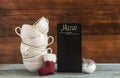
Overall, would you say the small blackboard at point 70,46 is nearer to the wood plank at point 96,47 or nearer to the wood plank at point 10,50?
the wood plank at point 96,47

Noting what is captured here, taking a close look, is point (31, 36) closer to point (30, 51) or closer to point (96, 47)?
point (30, 51)

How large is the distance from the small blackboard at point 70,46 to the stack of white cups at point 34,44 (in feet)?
0.29

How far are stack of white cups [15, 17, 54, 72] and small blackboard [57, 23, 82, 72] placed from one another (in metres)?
0.09

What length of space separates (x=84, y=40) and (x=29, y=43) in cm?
42

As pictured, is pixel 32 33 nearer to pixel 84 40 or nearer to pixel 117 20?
pixel 84 40

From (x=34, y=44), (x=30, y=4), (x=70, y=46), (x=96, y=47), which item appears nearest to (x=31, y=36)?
(x=34, y=44)

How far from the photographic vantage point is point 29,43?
1.42m

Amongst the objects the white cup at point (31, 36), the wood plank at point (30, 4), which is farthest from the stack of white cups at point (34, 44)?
the wood plank at point (30, 4)

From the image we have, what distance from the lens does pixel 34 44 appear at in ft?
4.66

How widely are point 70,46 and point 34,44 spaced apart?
0.65ft

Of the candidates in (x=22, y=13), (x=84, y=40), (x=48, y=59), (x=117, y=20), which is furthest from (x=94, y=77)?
(x=22, y=13)

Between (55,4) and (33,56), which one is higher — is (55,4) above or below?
above

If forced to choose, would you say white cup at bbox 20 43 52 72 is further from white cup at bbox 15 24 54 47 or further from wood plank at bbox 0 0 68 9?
wood plank at bbox 0 0 68 9


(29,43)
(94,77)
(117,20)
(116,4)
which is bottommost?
(94,77)
